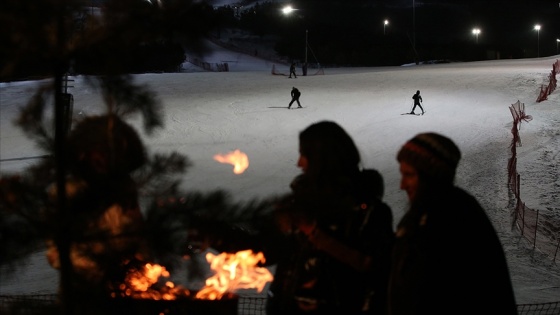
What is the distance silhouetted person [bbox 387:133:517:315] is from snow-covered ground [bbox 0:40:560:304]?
3.82 feet

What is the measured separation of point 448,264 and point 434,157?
451 mm

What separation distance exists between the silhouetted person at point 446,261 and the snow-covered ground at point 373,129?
1.16 m

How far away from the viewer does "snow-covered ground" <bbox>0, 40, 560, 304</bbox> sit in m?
8.07

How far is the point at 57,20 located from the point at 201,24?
40 centimetres

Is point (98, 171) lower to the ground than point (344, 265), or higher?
higher

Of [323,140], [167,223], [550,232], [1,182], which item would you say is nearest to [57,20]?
[1,182]

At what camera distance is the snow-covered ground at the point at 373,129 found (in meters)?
8.07

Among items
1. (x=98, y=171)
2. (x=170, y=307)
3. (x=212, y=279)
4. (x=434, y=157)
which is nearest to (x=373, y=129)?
(x=434, y=157)

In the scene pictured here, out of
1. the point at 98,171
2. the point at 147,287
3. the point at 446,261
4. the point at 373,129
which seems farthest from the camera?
the point at 373,129

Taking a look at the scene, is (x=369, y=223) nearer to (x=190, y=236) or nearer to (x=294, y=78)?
(x=190, y=236)

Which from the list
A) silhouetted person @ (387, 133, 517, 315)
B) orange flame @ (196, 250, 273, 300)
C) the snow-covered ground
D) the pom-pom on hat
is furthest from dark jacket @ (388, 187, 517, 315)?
the snow-covered ground

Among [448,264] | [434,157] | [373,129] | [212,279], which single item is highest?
[434,157]

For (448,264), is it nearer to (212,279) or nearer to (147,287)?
(212,279)

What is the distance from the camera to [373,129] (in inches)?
769
